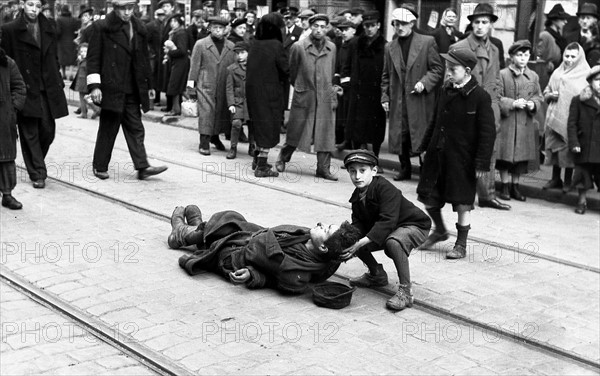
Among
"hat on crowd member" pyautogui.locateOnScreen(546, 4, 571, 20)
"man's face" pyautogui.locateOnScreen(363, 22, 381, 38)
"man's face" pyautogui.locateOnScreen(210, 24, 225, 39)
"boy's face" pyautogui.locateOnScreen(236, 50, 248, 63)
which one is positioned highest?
"hat on crowd member" pyautogui.locateOnScreen(546, 4, 571, 20)

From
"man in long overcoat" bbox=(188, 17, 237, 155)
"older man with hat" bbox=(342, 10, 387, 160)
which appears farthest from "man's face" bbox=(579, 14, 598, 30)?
"man in long overcoat" bbox=(188, 17, 237, 155)

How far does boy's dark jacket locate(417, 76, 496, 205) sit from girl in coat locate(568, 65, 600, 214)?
9.26ft

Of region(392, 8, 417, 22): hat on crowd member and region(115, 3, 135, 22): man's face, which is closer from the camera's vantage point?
region(115, 3, 135, 22): man's face

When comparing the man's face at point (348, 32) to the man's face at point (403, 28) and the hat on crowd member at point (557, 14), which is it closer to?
the man's face at point (403, 28)

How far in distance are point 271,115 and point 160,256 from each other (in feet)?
14.9

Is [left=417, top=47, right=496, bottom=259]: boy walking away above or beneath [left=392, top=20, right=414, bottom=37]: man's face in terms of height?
beneath

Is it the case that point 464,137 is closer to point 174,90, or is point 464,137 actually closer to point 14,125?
point 14,125

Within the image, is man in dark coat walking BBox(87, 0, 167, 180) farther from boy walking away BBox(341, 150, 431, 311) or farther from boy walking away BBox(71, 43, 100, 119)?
boy walking away BBox(71, 43, 100, 119)

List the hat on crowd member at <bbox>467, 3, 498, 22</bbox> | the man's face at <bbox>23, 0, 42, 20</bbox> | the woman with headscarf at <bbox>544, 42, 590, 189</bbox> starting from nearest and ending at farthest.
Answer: the man's face at <bbox>23, 0, 42, 20</bbox>, the hat on crowd member at <bbox>467, 3, 498, 22</bbox>, the woman with headscarf at <bbox>544, 42, 590, 189</bbox>

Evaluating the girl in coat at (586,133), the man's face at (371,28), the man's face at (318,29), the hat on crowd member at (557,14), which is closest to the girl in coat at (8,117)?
the man's face at (318,29)

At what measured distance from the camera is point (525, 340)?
6.23m

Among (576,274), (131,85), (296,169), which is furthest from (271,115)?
(576,274)

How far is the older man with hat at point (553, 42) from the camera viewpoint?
13.0 metres

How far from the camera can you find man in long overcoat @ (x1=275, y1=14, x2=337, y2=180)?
38.8 ft
